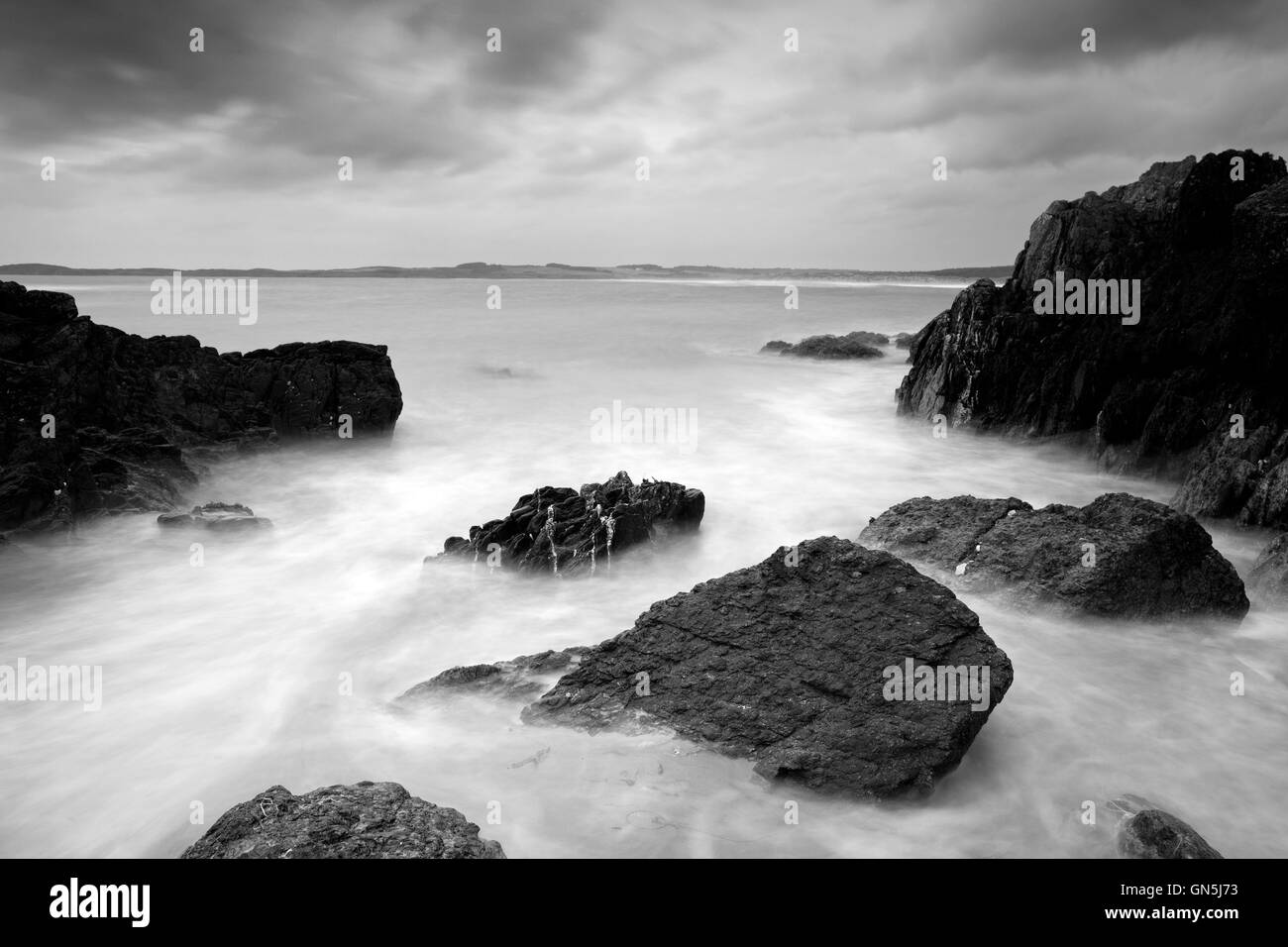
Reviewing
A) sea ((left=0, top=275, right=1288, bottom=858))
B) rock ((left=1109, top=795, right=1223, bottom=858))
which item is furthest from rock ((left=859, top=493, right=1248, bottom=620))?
rock ((left=1109, top=795, right=1223, bottom=858))

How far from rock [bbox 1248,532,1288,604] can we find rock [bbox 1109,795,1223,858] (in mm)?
4795

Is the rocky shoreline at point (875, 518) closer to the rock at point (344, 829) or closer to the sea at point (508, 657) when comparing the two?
the rock at point (344, 829)

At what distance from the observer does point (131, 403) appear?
45.4ft

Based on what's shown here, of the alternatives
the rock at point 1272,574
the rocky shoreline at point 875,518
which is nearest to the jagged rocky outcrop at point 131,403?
the rocky shoreline at point 875,518

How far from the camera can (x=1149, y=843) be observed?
4484 millimetres

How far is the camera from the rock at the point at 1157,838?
4.39 m

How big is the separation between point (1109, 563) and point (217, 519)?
10.8m

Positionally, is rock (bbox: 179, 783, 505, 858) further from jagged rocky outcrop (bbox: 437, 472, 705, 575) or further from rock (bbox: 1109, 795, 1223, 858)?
jagged rocky outcrop (bbox: 437, 472, 705, 575)

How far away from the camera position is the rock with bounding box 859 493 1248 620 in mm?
7773

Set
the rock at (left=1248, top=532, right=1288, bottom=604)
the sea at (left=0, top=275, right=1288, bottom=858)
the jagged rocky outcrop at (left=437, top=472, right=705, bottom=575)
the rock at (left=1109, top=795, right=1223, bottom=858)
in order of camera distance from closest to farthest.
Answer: the rock at (left=1109, top=795, right=1223, bottom=858), the sea at (left=0, top=275, right=1288, bottom=858), the rock at (left=1248, top=532, right=1288, bottom=604), the jagged rocky outcrop at (left=437, top=472, right=705, bottom=575)

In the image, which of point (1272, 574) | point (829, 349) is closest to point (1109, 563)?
point (1272, 574)

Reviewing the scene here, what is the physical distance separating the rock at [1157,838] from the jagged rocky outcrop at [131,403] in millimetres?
12046

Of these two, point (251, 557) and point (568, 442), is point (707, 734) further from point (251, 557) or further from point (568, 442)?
point (568, 442)

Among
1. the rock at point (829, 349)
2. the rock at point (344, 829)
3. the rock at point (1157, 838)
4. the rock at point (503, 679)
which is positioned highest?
the rock at point (829, 349)
